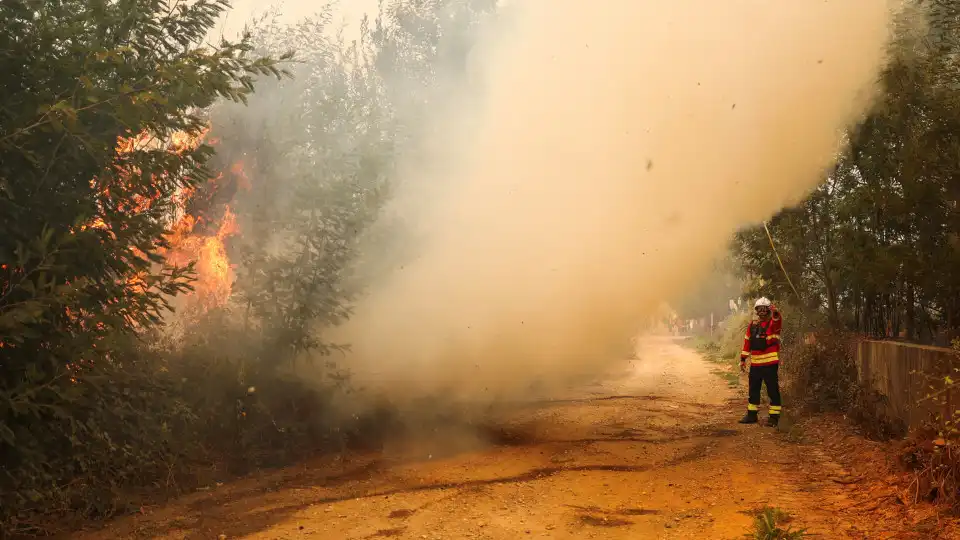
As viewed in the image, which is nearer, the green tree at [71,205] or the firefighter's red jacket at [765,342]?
the green tree at [71,205]

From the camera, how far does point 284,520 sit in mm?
6727

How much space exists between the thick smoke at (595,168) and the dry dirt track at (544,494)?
304cm

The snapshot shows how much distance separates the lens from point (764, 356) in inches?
439

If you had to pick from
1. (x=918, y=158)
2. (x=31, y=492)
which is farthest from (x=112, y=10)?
(x=918, y=158)

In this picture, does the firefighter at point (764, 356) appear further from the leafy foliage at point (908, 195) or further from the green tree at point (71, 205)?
the green tree at point (71, 205)

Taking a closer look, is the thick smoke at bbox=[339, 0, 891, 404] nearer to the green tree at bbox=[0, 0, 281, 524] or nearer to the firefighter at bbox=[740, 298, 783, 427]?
the firefighter at bbox=[740, 298, 783, 427]

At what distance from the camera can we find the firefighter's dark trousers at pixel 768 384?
10.9 m

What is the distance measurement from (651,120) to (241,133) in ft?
22.4

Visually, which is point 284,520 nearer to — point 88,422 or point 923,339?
point 88,422

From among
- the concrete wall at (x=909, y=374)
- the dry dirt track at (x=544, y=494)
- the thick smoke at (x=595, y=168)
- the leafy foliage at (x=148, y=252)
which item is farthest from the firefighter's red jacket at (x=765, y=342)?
the leafy foliage at (x=148, y=252)

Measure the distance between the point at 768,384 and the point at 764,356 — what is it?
472 millimetres

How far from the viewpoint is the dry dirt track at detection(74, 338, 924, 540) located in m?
6.32

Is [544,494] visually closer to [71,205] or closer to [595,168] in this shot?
[71,205]

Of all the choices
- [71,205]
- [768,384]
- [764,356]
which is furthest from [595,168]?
[71,205]
